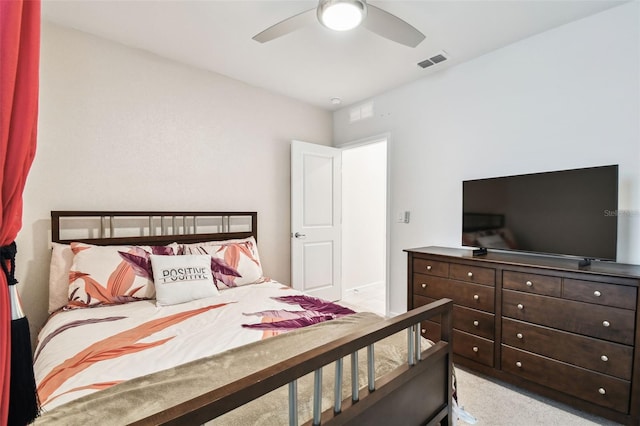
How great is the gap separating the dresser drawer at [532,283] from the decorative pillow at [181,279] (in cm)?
211

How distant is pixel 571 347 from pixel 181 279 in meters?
2.57

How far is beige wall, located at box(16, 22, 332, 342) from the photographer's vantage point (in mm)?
2193

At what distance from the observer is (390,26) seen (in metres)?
1.79

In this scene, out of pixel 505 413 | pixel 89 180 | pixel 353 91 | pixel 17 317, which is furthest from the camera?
pixel 353 91

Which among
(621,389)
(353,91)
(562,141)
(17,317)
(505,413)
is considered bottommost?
(505,413)

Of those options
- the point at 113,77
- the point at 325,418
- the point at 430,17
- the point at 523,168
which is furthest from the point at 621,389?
the point at 113,77

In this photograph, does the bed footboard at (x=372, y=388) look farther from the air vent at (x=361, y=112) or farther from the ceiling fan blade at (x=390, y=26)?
the air vent at (x=361, y=112)

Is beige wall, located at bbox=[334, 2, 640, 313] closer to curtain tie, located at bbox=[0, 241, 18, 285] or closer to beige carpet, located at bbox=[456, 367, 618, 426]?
beige carpet, located at bbox=[456, 367, 618, 426]

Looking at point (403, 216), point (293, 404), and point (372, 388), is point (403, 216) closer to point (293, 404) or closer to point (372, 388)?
point (372, 388)

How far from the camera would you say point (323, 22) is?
5.82ft

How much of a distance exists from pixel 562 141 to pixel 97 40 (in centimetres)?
371

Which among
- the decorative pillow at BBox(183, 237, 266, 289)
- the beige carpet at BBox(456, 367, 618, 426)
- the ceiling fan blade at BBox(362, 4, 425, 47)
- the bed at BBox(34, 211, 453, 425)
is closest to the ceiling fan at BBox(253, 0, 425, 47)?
the ceiling fan blade at BBox(362, 4, 425, 47)

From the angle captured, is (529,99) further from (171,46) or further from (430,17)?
(171,46)

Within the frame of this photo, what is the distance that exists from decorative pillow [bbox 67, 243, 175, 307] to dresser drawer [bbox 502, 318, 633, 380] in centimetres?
259
